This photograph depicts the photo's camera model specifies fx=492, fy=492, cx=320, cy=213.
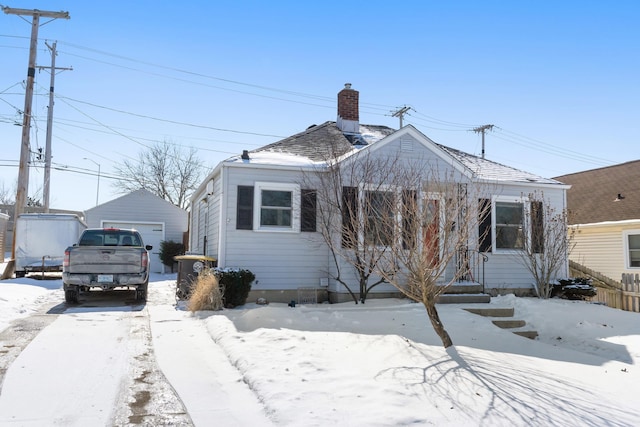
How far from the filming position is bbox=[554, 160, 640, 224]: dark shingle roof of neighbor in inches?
747

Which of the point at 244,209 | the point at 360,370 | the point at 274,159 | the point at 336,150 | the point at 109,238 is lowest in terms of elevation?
the point at 360,370

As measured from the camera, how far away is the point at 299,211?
1216 cm

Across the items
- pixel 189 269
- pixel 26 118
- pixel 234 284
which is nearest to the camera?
pixel 234 284

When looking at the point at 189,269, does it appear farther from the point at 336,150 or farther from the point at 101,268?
the point at 336,150

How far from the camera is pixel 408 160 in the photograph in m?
12.7

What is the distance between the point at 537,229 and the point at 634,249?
7.09 m

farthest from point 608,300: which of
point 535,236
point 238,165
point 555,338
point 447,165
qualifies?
point 238,165

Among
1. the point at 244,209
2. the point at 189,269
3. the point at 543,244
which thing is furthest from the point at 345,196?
the point at 543,244

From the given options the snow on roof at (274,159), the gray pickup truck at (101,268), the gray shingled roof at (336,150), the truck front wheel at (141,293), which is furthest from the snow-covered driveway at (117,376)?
the gray shingled roof at (336,150)

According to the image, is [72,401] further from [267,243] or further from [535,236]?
[535,236]

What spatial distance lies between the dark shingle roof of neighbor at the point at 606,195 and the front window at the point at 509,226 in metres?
6.09

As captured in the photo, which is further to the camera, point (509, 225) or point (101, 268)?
point (509, 225)

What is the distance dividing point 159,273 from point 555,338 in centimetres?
1894

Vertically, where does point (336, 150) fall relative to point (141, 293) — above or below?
above
